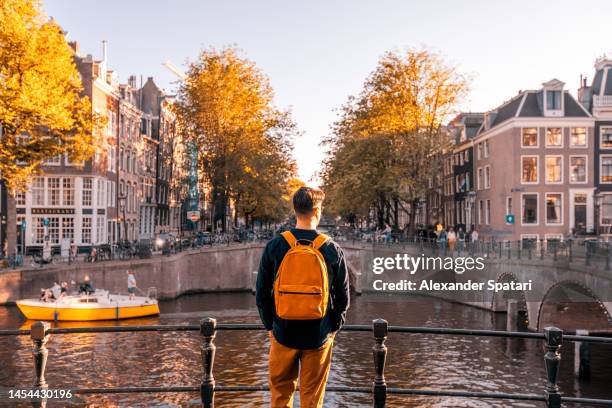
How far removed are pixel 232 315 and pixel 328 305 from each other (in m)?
30.7

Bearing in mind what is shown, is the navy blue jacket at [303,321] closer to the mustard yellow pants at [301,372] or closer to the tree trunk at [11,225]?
the mustard yellow pants at [301,372]

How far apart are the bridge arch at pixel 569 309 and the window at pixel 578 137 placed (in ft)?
69.6

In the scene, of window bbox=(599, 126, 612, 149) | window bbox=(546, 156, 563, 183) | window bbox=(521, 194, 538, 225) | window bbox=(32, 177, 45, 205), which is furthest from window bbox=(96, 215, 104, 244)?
window bbox=(599, 126, 612, 149)

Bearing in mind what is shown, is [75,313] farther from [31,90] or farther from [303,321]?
[303,321]

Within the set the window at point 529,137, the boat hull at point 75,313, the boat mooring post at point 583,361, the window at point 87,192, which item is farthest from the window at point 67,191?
the boat mooring post at point 583,361

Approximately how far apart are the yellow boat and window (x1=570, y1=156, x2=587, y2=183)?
1286 inches

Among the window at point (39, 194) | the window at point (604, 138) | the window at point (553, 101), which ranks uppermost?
the window at point (553, 101)

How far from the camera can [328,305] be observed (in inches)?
194

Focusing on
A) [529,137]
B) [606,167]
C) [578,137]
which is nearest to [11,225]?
[529,137]

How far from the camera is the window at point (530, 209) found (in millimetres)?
47094

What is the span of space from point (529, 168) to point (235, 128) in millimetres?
23555

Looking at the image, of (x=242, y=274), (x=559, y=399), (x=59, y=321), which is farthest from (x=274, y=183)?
(x=559, y=399)

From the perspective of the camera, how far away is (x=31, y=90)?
30250mm

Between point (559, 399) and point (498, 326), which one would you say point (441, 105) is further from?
point (559, 399)
